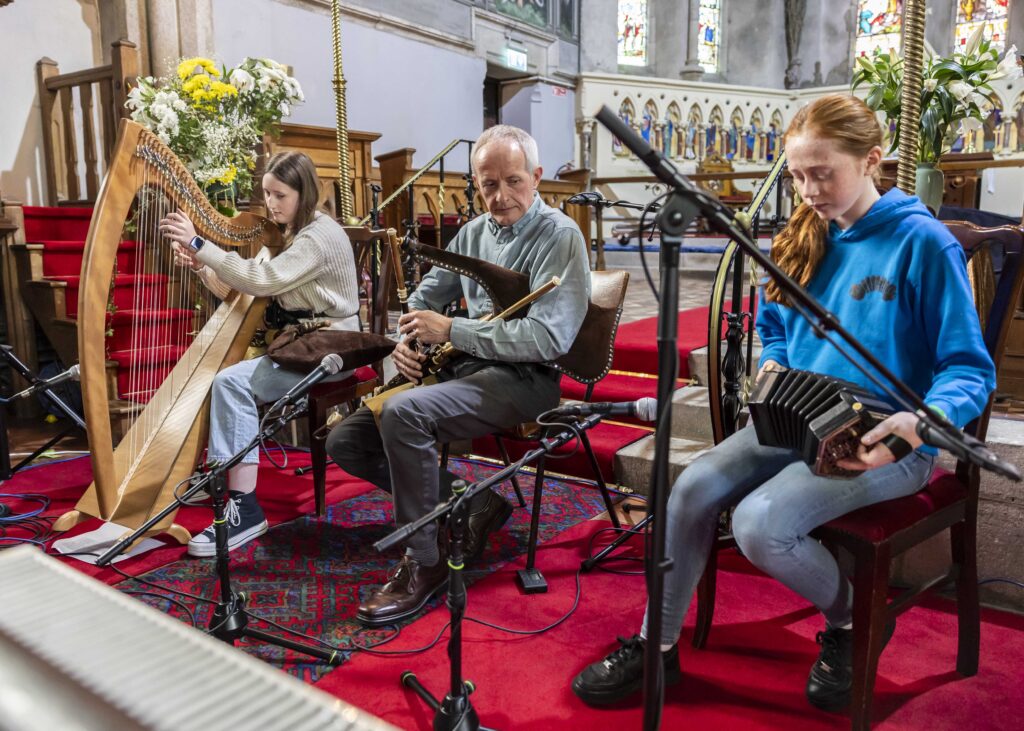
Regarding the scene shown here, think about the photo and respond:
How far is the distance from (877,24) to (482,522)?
13.7 meters

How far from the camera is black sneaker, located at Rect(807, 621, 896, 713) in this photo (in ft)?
5.89

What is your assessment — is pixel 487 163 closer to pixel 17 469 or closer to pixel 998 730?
pixel 998 730

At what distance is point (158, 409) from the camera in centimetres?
295

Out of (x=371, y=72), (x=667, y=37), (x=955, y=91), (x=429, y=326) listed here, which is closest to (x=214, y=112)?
(x=429, y=326)

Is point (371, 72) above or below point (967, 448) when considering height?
above

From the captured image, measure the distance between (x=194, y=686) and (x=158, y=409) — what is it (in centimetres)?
277

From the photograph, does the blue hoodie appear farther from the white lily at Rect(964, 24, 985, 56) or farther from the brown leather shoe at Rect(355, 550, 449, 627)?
the white lily at Rect(964, 24, 985, 56)

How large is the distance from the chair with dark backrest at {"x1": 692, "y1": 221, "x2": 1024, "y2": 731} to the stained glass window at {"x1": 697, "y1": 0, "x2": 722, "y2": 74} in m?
12.6

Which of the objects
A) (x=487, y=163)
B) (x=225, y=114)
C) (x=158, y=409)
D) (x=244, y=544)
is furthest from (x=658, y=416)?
(x=225, y=114)

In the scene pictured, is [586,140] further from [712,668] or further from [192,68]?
[712,668]

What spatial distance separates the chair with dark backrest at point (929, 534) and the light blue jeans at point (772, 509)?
5 centimetres

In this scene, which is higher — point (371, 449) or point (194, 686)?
point (194, 686)

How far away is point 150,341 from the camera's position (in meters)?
3.72

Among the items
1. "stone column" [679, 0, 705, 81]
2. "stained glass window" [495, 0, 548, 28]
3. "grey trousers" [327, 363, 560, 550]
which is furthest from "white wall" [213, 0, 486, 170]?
"grey trousers" [327, 363, 560, 550]
